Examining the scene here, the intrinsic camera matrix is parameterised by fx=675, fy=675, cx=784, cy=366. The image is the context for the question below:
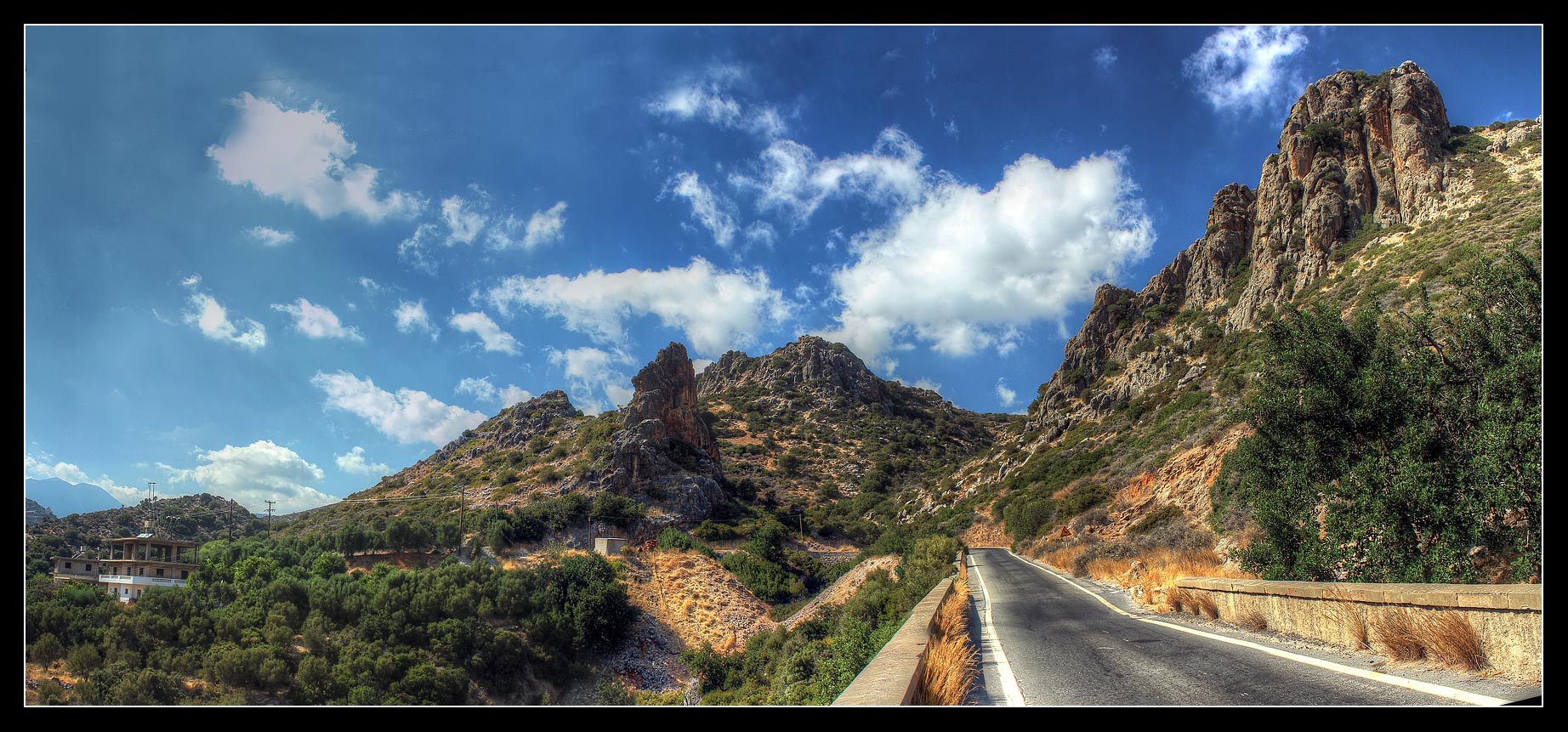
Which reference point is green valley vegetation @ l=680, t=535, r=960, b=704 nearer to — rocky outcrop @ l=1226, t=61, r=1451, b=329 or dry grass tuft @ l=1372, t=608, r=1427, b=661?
dry grass tuft @ l=1372, t=608, r=1427, b=661

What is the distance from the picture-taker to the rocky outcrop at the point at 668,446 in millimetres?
70625

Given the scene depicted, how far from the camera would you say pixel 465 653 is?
30.3 meters

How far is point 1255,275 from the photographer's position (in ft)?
229

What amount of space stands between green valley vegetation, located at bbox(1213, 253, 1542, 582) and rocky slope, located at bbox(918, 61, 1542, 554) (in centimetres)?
2145

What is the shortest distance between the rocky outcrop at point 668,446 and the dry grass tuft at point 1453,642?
6599 centimetres

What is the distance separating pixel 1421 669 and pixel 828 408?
123 m

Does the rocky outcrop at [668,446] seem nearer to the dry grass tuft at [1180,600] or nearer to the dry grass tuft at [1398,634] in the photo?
the dry grass tuft at [1180,600]

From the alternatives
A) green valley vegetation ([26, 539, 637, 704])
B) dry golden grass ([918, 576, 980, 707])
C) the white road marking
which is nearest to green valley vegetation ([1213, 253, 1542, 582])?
the white road marking

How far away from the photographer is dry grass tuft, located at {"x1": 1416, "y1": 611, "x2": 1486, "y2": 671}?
5637 mm

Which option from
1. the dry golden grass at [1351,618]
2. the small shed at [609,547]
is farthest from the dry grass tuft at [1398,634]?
the small shed at [609,547]

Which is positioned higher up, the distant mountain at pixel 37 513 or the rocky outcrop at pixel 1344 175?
the rocky outcrop at pixel 1344 175

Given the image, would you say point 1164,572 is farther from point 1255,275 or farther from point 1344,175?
point 1344,175

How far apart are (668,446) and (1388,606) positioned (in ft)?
258
